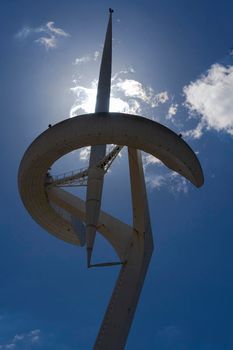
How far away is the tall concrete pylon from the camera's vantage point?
29.2 m

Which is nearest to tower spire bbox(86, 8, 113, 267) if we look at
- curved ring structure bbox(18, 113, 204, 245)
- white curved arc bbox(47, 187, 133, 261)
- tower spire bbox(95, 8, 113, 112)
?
tower spire bbox(95, 8, 113, 112)

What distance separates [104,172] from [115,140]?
3792mm

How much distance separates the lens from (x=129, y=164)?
3319cm

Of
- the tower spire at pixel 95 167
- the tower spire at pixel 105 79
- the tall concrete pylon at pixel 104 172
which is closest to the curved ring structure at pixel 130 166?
the tall concrete pylon at pixel 104 172

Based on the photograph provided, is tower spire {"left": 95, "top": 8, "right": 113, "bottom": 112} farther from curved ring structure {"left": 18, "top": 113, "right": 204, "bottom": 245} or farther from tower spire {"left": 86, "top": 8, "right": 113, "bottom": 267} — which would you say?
curved ring structure {"left": 18, "top": 113, "right": 204, "bottom": 245}

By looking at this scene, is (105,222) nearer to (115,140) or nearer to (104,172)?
(104,172)

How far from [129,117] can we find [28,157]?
8.47 meters

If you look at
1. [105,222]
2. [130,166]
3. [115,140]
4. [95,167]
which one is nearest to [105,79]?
[130,166]

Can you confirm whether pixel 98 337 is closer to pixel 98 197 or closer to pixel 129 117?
pixel 98 197

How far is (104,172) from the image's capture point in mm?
32625

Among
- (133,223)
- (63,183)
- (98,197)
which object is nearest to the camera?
(98,197)

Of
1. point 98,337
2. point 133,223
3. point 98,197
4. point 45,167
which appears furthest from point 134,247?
point 45,167

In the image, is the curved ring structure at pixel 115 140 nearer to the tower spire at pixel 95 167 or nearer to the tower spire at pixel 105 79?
the tower spire at pixel 95 167

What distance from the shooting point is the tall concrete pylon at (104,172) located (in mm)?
29250
